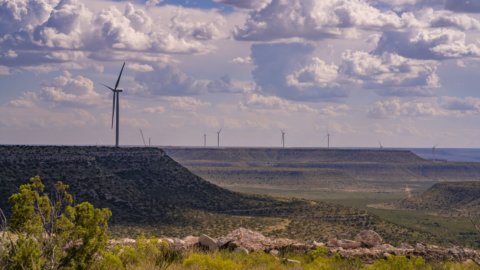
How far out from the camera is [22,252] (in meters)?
19.0

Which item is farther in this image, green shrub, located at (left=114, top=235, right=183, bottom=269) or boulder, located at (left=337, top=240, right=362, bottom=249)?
boulder, located at (left=337, top=240, right=362, bottom=249)

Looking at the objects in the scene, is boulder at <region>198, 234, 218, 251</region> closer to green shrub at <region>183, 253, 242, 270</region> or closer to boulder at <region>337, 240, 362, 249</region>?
boulder at <region>337, 240, 362, 249</region>

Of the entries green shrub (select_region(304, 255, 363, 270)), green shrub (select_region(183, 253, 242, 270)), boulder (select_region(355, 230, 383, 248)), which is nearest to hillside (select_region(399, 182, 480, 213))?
boulder (select_region(355, 230, 383, 248))

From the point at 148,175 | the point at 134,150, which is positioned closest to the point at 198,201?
the point at 148,175

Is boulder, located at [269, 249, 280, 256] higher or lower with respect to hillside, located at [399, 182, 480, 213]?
higher

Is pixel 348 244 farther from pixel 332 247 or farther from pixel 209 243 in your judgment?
pixel 209 243

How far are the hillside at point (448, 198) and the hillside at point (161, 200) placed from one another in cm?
5625

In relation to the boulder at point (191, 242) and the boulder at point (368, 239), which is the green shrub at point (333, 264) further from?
the boulder at point (191, 242)

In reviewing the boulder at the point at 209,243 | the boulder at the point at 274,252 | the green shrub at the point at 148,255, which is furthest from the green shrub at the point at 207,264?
the boulder at the point at 209,243

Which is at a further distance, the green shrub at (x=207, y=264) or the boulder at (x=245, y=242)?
the boulder at (x=245, y=242)

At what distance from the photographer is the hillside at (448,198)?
464 feet

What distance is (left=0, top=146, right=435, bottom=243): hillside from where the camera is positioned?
71438mm

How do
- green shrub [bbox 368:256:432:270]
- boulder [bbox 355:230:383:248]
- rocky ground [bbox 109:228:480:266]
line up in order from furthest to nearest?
boulder [bbox 355:230:383:248], rocky ground [bbox 109:228:480:266], green shrub [bbox 368:256:432:270]

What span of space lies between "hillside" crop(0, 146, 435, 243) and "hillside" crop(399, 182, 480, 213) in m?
56.3
